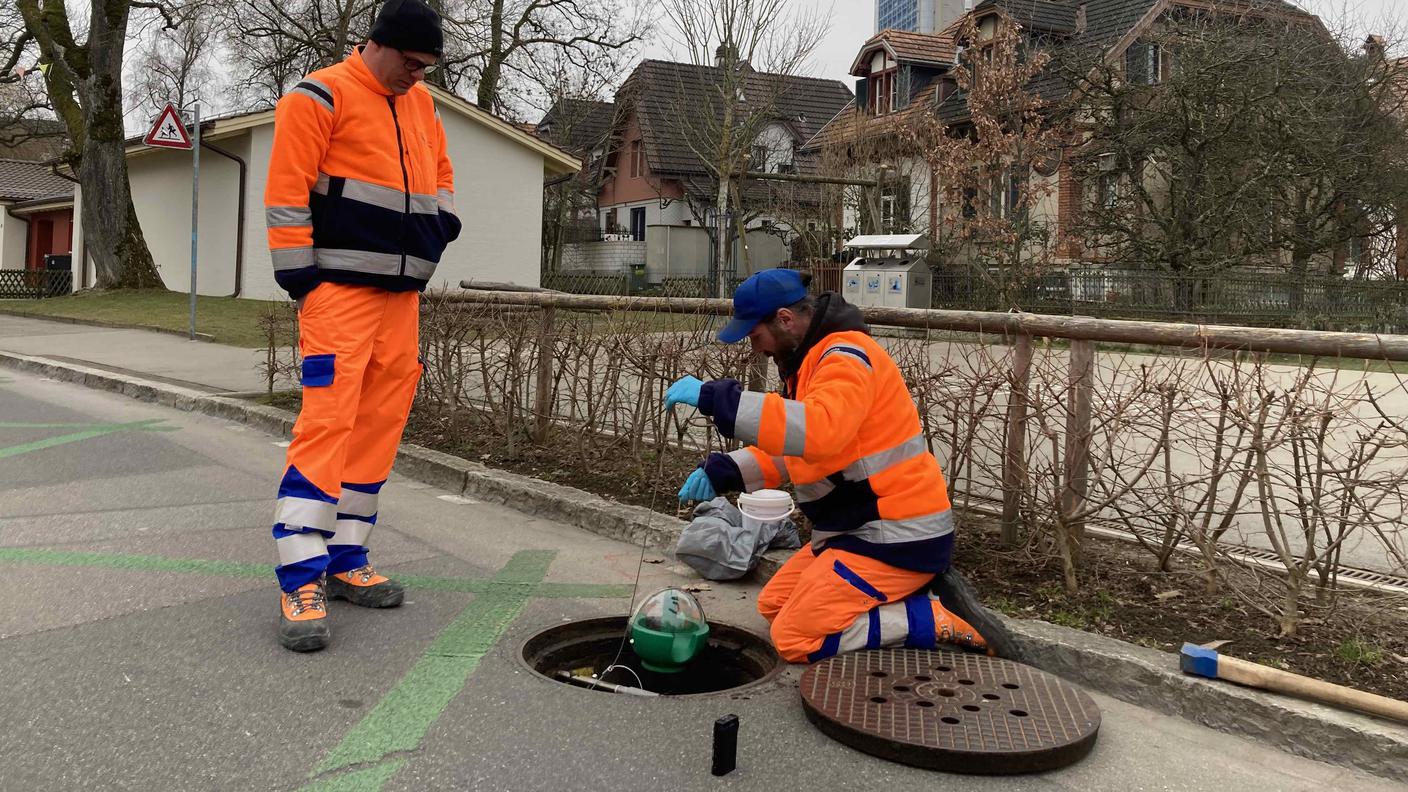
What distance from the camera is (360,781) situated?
110 inches

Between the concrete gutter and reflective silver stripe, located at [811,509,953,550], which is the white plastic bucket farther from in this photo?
reflective silver stripe, located at [811,509,953,550]

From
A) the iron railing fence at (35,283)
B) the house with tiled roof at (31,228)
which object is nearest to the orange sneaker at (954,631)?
the iron railing fence at (35,283)

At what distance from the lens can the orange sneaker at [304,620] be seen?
3682 mm

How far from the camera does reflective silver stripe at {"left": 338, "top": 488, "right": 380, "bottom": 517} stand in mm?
4172

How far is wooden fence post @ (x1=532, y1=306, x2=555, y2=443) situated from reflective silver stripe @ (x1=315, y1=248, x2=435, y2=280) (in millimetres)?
2650

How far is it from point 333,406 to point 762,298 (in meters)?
1.48

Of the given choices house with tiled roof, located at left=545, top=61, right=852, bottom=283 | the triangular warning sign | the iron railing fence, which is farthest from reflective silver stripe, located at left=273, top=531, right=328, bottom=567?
the iron railing fence

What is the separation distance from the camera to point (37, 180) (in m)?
47.6

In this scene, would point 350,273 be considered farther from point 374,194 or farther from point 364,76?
point 364,76

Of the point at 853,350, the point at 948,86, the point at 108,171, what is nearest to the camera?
the point at 853,350

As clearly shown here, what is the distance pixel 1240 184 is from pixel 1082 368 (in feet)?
58.5

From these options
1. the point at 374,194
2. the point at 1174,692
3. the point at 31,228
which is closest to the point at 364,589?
the point at 374,194

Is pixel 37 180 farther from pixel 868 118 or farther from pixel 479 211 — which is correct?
pixel 868 118

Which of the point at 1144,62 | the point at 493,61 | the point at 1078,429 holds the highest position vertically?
the point at 493,61
